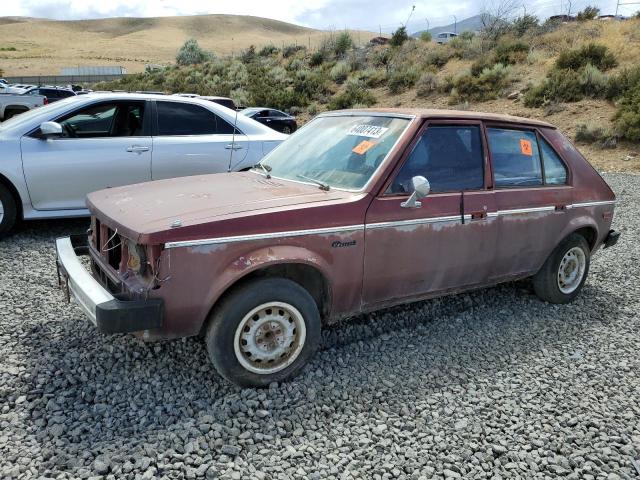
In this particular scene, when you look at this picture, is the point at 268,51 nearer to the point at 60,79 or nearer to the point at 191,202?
the point at 60,79

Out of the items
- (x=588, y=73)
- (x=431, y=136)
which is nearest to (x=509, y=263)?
(x=431, y=136)

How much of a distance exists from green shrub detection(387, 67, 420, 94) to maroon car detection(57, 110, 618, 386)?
22.2m

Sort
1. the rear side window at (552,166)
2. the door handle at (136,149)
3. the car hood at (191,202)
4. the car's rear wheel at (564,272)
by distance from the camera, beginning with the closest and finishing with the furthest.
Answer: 1. the car hood at (191,202)
2. the rear side window at (552,166)
3. the car's rear wheel at (564,272)
4. the door handle at (136,149)

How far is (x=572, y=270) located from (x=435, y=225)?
192cm

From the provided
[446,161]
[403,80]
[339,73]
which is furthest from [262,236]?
[339,73]

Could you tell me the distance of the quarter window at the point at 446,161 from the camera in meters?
3.77

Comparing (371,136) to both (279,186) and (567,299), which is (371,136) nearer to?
(279,186)

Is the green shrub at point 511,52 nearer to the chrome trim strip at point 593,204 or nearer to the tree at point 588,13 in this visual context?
the tree at point 588,13

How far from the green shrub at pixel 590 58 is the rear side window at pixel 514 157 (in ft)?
60.6

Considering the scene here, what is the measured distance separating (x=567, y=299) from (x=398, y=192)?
2.30m

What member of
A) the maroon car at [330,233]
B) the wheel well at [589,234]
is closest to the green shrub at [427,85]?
the wheel well at [589,234]

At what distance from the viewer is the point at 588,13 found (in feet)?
104

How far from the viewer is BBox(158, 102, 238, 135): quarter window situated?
6.57 m

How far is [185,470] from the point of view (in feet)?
8.56
